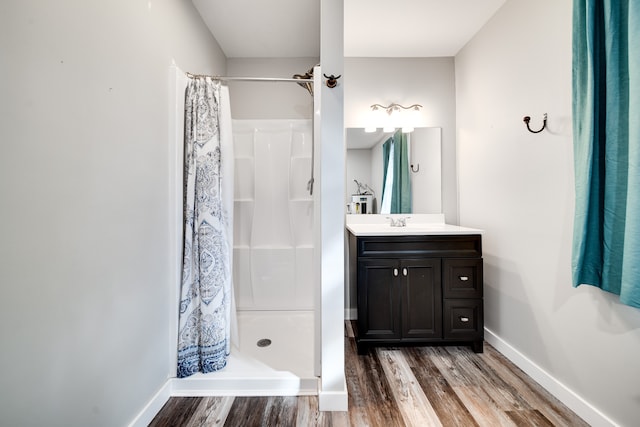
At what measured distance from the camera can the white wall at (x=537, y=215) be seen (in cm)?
130

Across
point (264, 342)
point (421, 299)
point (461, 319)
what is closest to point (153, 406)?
point (264, 342)

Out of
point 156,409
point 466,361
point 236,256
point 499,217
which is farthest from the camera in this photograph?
point 236,256

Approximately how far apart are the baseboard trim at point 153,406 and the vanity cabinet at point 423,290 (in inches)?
49.5

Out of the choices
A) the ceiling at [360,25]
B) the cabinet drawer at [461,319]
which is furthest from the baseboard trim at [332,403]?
the ceiling at [360,25]

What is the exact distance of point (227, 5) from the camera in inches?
77.9

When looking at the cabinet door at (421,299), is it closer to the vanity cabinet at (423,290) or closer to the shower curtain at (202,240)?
the vanity cabinet at (423,290)

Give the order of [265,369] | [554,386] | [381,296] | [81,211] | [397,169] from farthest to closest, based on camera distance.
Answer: [397,169]
[381,296]
[265,369]
[554,386]
[81,211]

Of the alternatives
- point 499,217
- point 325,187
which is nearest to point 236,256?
point 325,187

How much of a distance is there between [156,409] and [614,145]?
2.57m

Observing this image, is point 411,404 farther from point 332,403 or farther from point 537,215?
point 537,215

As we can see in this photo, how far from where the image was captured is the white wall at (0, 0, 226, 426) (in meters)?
0.79

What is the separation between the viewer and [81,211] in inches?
39.2

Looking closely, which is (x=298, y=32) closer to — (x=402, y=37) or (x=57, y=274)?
(x=402, y=37)

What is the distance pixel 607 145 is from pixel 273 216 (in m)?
2.29
